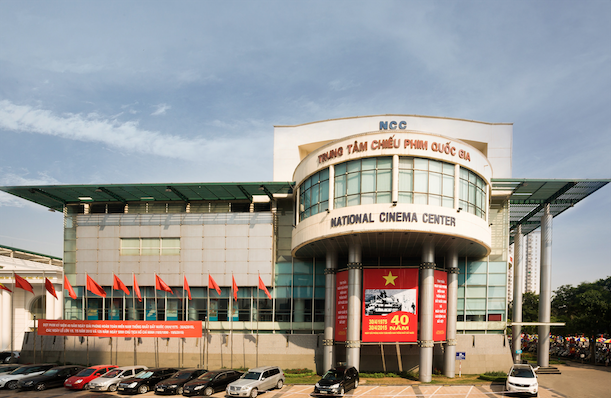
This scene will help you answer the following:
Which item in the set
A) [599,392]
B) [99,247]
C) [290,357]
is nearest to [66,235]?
[99,247]

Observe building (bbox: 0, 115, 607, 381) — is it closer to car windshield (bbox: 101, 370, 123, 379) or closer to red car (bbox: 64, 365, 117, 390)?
red car (bbox: 64, 365, 117, 390)

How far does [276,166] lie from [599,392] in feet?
112

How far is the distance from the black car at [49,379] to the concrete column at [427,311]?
26122 mm

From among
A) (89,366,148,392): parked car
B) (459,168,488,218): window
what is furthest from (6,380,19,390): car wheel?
(459,168,488,218): window

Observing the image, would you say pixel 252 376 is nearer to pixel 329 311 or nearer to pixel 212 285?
pixel 329 311

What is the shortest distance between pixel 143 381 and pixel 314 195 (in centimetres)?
1818

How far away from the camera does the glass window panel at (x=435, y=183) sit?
34094mm

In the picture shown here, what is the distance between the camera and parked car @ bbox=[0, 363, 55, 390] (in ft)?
107

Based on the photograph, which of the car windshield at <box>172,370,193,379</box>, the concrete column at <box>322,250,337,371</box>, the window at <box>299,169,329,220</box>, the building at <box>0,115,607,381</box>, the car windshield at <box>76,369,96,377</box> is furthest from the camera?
the concrete column at <box>322,250,337,371</box>

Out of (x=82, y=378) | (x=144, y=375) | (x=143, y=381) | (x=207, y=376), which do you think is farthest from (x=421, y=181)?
(x=82, y=378)

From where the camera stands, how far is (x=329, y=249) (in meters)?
39.8

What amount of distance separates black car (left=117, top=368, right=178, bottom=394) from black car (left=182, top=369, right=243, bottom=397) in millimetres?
3593

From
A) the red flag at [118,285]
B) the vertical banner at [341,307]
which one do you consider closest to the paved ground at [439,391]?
the vertical banner at [341,307]

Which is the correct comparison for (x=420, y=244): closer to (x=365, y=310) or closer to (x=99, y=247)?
(x=365, y=310)
